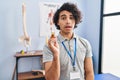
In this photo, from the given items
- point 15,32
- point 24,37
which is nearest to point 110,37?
point 24,37

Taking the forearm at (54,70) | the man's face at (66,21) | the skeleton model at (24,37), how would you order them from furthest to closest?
the skeleton model at (24,37)
the man's face at (66,21)
the forearm at (54,70)

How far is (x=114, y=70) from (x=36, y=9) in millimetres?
1869

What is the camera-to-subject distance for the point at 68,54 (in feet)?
3.69

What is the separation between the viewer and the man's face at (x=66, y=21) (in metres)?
1.14

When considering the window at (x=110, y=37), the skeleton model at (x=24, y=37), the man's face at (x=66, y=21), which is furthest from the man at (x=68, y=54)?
the window at (x=110, y=37)

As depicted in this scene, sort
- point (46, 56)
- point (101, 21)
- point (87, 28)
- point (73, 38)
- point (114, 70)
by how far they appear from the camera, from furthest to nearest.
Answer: point (87, 28) → point (101, 21) → point (114, 70) → point (73, 38) → point (46, 56)

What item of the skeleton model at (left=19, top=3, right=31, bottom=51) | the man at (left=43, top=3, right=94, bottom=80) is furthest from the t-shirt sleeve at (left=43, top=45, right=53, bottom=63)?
the skeleton model at (left=19, top=3, right=31, bottom=51)

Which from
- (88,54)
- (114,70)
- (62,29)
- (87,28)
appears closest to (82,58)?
(88,54)

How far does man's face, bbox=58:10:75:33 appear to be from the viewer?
3.74 feet

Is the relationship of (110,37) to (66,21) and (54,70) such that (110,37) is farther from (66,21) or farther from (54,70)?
(54,70)

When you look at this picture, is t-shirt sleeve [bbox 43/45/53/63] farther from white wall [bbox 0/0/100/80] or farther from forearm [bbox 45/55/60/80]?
white wall [bbox 0/0/100/80]

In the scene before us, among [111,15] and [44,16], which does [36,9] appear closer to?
[44,16]

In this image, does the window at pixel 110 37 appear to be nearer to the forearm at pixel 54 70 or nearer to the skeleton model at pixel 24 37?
the skeleton model at pixel 24 37

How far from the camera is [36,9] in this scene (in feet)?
9.62
